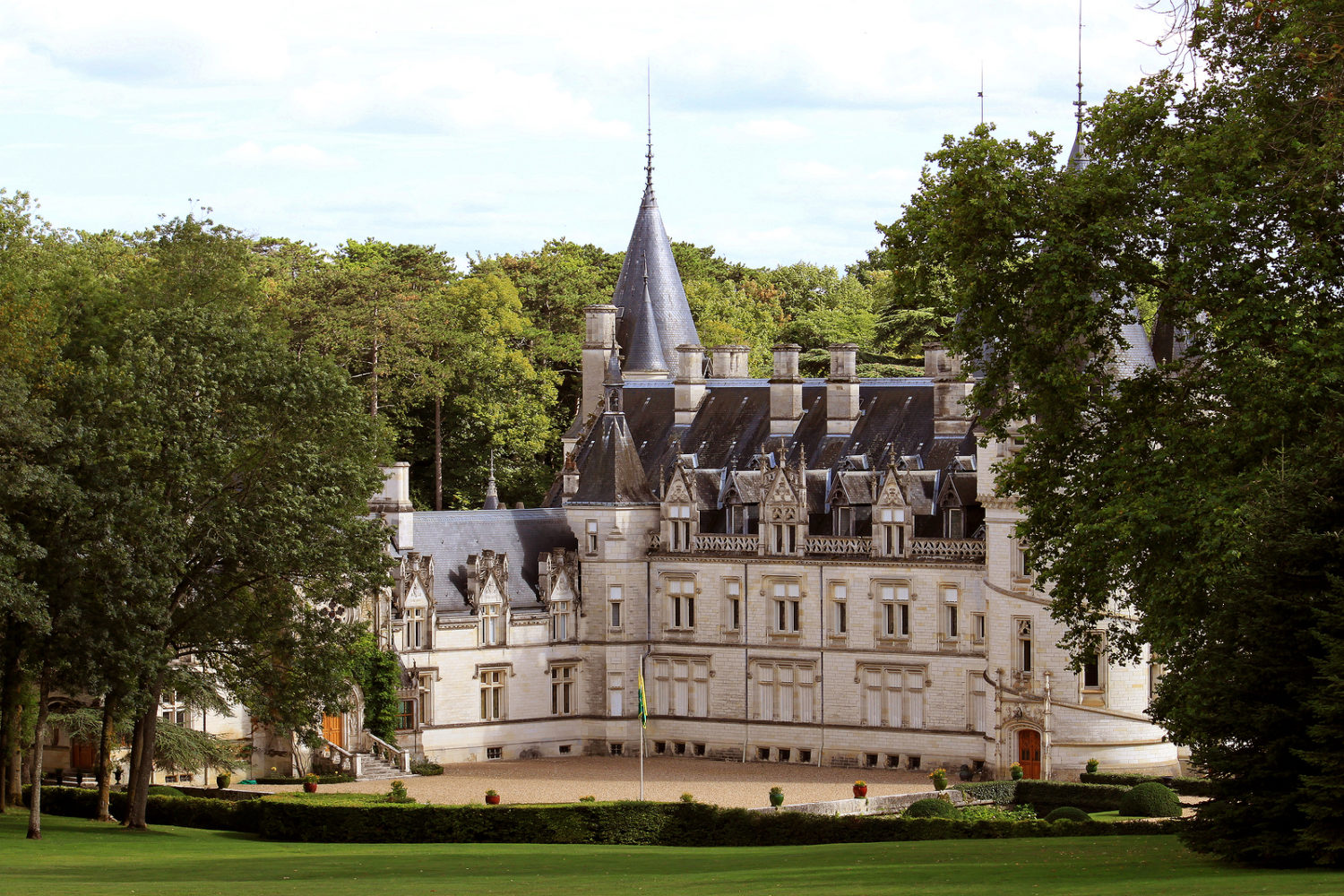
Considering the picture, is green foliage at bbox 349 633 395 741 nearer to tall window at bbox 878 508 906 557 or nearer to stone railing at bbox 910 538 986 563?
tall window at bbox 878 508 906 557

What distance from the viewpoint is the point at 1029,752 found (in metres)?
56.3

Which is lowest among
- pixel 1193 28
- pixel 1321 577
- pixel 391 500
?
pixel 1321 577

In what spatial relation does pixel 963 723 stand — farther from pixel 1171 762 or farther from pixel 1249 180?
pixel 1249 180

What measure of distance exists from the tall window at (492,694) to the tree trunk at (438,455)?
21.5 metres

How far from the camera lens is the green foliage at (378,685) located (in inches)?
2283

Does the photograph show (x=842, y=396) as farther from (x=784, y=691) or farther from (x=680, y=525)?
(x=784, y=691)

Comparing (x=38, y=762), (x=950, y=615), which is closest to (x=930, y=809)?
(x=950, y=615)

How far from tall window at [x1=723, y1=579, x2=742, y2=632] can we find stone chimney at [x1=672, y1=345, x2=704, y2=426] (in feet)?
21.0

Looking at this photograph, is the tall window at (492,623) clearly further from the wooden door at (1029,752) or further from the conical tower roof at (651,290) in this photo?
the wooden door at (1029,752)

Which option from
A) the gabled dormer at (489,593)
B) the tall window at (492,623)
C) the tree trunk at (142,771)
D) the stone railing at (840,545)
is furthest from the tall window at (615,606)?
the tree trunk at (142,771)

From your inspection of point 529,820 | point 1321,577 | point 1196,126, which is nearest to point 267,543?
point 529,820

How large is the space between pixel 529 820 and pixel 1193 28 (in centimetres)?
2184

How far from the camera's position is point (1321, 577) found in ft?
83.9

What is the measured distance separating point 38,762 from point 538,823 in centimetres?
1073
